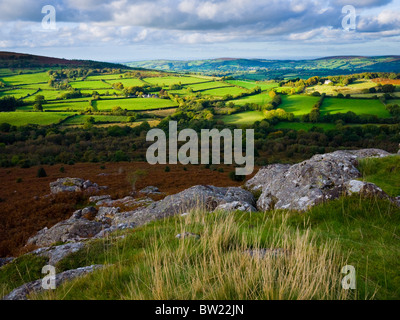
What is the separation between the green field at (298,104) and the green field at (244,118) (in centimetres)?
1081

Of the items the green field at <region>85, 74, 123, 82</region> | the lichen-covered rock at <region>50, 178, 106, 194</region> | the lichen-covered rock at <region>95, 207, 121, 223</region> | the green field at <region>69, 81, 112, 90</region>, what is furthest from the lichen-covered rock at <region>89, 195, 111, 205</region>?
A: the green field at <region>85, 74, 123, 82</region>

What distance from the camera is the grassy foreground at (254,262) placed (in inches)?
154

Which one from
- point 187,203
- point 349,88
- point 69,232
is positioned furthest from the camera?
point 349,88

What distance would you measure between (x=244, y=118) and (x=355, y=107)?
39719 mm

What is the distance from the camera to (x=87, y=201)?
23.9m

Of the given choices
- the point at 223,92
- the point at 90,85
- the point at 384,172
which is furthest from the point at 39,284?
the point at 90,85

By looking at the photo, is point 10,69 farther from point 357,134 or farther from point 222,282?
point 222,282

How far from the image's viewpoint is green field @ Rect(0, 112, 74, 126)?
9556 centimetres

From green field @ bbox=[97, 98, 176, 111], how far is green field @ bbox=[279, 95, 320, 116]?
172ft

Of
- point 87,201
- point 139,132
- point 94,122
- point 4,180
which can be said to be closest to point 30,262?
point 87,201

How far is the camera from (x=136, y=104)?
126000 millimetres

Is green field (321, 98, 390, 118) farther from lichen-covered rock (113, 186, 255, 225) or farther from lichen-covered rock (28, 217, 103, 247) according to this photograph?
lichen-covered rock (28, 217, 103, 247)

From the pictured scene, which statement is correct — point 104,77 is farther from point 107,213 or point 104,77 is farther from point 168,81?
point 107,213
